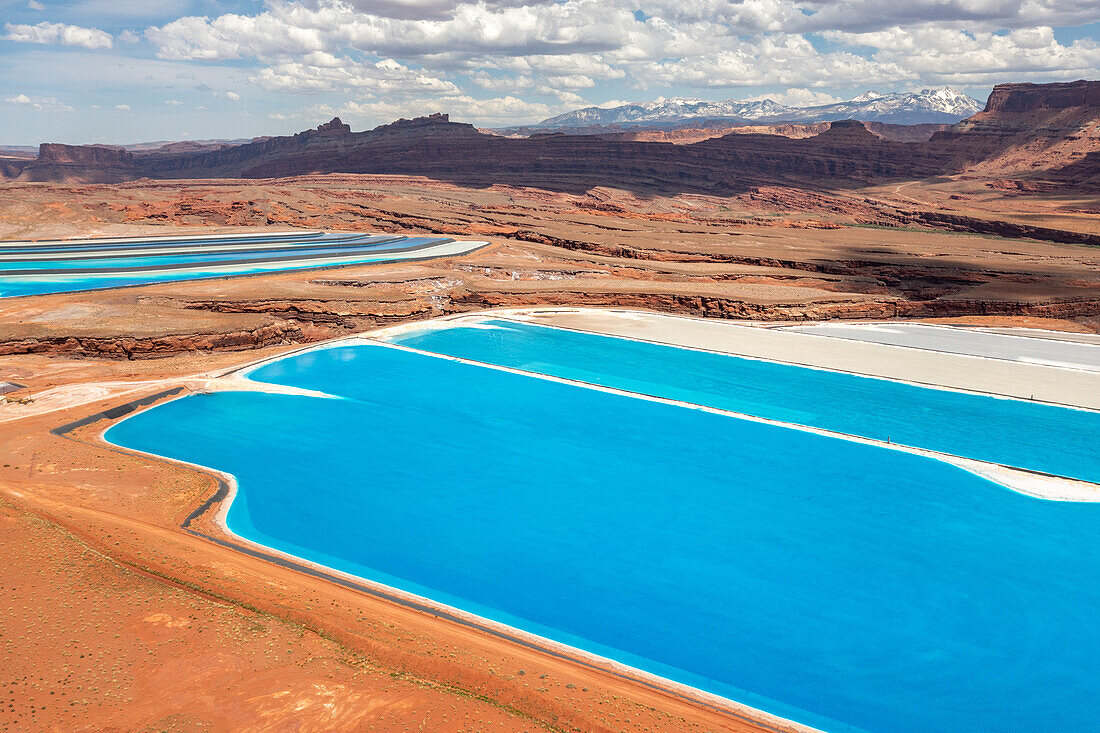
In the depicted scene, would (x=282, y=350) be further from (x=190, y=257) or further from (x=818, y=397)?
(x=818, y=397)

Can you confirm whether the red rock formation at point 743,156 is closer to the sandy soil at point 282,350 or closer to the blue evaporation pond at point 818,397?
the sandy soil at point 282,350

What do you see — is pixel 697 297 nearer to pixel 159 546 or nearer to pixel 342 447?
pixel 342 447

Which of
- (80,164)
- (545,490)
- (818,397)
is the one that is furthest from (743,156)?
(80,164)

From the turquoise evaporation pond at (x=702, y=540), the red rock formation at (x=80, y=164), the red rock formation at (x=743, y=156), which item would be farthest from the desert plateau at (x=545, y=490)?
the red rock formation at (x=80, y=164)

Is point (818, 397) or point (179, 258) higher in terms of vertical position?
point (179, 258)

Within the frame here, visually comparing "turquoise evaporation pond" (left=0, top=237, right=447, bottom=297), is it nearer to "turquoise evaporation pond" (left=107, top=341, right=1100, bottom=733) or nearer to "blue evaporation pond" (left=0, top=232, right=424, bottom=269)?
"blue evaporation pond" (left=0, top=232, right=424, bottom=269)

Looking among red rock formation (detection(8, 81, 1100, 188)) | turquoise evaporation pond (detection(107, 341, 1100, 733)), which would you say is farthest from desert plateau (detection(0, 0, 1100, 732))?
red rock formation (detection(8, 81, 1100, 188))
